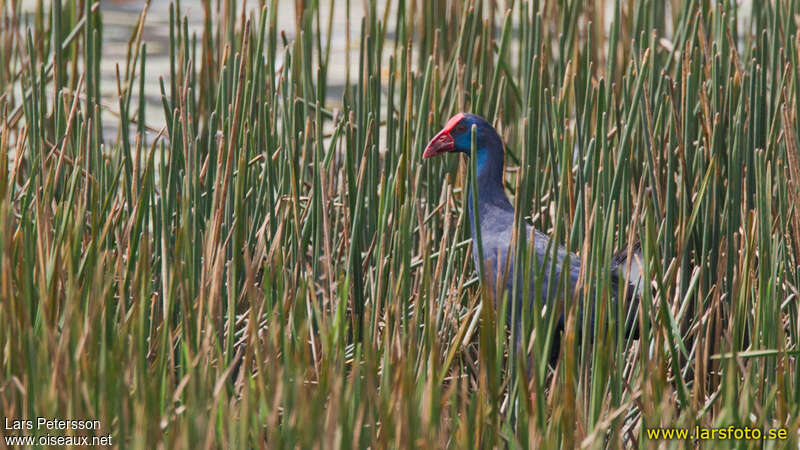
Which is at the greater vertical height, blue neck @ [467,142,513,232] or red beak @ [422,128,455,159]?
red beak @ [422,128,455,159]

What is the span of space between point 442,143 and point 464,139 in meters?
0.05

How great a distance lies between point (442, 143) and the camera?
2.09 meters

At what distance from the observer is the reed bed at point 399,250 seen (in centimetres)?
132

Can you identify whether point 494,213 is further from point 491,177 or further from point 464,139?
point 464,139

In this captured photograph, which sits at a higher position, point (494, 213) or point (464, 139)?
point (464, 139)

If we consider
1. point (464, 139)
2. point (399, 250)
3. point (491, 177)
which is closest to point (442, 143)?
point (464, 139)

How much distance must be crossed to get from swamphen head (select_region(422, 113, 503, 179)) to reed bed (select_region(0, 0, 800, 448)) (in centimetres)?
3

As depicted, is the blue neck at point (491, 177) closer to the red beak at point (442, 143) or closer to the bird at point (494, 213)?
the bird at point (494, 213)

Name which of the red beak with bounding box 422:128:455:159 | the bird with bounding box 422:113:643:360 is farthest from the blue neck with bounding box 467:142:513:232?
the red beak with bounding box 422:128:455:159

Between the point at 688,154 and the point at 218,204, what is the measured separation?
89 cm

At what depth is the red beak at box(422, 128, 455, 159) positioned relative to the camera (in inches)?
82.4

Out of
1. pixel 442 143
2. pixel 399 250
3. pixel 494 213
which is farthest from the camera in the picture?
pixel 494 213

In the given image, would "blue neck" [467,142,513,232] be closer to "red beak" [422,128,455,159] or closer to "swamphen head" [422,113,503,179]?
"swamphen head" [422,113,503,179]

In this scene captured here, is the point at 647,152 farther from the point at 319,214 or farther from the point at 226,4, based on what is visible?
the point at 226,4
